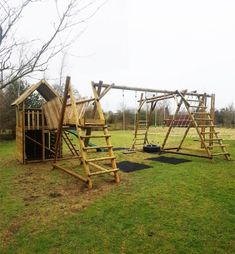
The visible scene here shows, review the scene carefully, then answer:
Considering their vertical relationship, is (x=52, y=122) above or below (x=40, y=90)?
below

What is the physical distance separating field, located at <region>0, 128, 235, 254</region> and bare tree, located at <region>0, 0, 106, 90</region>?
1.77 meters

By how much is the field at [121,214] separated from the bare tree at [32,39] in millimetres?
1773

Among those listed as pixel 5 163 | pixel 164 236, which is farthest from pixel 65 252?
pixel 5 163

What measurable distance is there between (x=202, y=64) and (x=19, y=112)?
17.4 meters

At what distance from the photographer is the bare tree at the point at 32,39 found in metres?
2.55

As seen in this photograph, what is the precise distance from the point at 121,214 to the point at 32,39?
8.60 ft

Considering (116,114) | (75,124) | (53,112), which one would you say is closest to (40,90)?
(53,112)

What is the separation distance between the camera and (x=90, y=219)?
312 centimetres

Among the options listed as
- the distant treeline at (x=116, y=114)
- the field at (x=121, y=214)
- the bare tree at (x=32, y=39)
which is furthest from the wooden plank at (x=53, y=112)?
the distant treeline at (x=116, y=114)

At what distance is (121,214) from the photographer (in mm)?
3246

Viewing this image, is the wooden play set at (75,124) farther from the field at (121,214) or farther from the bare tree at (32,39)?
the bare tree at (32,39)

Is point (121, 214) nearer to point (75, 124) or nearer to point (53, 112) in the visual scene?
point (75, 124)

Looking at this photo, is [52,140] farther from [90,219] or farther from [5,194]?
[90,219]

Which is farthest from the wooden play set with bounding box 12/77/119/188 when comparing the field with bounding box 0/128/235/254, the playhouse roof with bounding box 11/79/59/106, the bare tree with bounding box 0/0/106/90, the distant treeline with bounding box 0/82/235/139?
the distant treeline with bounding box 0/82/235/139
